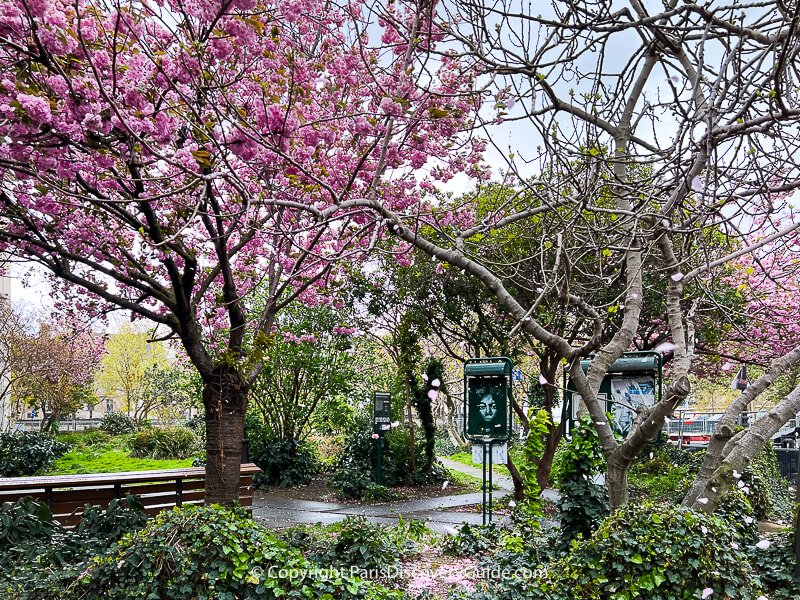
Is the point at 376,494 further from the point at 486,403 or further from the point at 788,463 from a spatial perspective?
the point at 788,463

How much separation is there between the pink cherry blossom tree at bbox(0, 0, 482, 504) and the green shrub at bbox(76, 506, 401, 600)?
1.49 meters

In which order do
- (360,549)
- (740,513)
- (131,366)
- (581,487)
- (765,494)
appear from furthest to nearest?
(131,366), (765,494), (740,513), (581,487), (360,549)

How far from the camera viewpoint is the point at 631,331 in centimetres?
388

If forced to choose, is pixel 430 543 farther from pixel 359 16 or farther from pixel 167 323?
pixel 359 16

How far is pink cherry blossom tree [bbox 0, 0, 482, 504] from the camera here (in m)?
3.35

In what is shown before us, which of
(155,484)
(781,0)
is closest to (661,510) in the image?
(781,0)

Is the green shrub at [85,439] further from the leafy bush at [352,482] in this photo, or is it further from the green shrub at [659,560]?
the green shrub at [659,560]

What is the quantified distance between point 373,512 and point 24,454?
341 inches

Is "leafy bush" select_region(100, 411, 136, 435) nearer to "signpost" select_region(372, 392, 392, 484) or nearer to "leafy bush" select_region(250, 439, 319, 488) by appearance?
"leafy bush" select_region(250, 439, 319, 488)

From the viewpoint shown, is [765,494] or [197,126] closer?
[197,126]

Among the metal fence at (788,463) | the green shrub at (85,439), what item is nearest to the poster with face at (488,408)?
the metal fence at (788,463)

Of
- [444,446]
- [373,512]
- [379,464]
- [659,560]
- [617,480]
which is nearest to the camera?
[659,560]

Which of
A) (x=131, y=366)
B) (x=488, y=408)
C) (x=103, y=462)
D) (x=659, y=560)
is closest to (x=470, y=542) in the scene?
(x=488, y=408)

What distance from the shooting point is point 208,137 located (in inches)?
130
